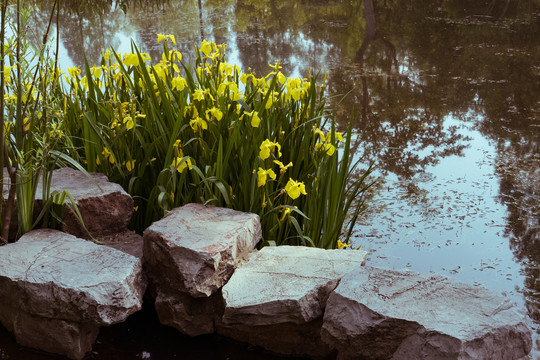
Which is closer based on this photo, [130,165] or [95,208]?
[95,208]

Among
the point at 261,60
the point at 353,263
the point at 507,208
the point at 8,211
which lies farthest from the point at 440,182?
the point at 261,60

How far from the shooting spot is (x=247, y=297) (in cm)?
218

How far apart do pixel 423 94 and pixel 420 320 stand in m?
4.24

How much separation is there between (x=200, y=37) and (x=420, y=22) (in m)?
3.26

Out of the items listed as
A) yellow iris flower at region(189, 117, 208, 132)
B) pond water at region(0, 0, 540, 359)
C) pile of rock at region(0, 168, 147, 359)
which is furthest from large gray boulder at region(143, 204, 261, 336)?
yellow iris flower at region(189, 117, 208, 132)

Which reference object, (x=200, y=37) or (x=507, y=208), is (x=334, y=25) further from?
(x=507, y=208)

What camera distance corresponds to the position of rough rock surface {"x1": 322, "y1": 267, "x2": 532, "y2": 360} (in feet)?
6.06

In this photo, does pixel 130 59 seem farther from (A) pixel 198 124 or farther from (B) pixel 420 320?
(B) pixel 420 320

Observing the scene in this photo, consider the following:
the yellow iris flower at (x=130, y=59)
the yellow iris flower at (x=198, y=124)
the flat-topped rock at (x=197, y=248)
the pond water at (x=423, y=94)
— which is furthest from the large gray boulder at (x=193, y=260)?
the yellow iris flower at (x=130, y=59)

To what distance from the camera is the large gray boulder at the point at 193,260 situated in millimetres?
2244

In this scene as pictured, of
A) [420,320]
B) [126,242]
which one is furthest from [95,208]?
[420,320]

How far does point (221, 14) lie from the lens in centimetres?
1049

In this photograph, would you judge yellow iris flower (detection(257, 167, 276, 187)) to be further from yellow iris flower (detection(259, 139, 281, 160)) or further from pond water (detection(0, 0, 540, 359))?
pond water (detection(0, 0, 540, 359))

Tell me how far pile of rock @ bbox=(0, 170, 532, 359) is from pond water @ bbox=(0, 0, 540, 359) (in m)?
0.34
